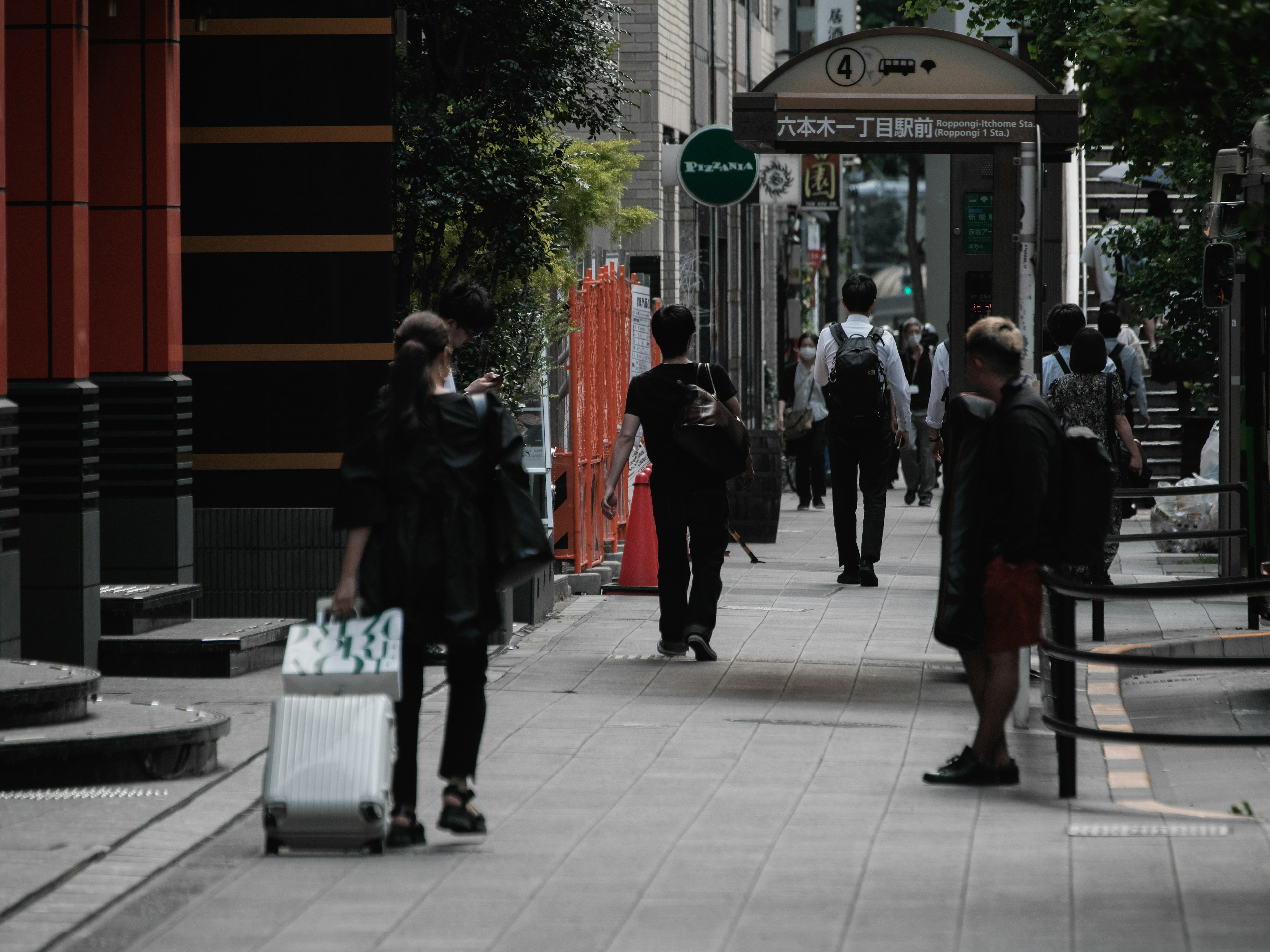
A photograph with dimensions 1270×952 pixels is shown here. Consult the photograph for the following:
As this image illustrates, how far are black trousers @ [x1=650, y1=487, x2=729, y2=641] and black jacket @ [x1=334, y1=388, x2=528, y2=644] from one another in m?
4.16

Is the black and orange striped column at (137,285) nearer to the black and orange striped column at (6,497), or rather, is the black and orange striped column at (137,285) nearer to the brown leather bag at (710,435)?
the black and orange striped column at (6,497)

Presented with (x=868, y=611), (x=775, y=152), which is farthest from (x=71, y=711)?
(x=868, y=611)

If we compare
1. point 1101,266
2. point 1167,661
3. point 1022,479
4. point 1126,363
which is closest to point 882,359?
point 1126,363

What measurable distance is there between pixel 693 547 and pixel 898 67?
8.76 ft

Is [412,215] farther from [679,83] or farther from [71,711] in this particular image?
[679,83]

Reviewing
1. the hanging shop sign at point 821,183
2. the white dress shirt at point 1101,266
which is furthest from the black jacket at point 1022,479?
the hanging shop sign at point 821,183

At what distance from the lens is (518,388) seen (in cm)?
1564

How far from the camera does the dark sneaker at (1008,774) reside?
301 inches

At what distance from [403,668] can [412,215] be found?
9181mm

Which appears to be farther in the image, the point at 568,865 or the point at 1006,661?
the point at 1006,661

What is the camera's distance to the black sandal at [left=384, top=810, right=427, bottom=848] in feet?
21.4

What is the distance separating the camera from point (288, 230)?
11531 mm

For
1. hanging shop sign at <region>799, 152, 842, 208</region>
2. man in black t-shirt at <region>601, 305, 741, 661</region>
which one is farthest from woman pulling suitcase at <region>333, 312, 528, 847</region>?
hanging shop sign at <region>799, 152, 842, 208</region>

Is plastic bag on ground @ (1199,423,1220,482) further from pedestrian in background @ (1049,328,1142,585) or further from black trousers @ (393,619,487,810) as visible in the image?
black trousers @ (393,619,487,810)
